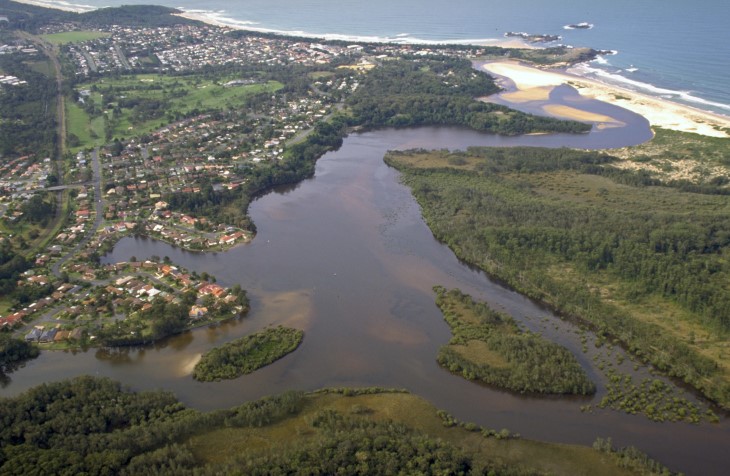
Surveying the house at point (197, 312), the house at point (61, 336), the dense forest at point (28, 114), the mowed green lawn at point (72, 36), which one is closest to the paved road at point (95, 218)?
the dense forest at point (28, 114)

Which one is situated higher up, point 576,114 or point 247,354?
point 576,114

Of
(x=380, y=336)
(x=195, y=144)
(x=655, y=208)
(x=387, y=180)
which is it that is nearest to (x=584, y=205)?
(x=655, y=208)

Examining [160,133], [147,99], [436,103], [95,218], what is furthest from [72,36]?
[95,218]

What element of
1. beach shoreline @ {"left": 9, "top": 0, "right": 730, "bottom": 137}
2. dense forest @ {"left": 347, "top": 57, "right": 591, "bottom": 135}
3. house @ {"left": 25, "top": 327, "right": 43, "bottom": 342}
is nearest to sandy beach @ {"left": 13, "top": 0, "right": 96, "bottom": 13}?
beach shoreline @ {"left": 9, "top": 0, "right": 730, "bottom": 137}

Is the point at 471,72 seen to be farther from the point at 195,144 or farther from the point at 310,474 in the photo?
the point at 310,474

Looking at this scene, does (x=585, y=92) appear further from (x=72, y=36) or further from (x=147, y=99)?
(x=72, y=36)

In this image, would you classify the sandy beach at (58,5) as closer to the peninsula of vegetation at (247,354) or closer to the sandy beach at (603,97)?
the sandy beach at (603,97)

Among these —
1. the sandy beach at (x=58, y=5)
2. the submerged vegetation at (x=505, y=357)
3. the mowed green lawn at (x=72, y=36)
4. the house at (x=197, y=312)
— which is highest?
the sandy beach at (x=58, y=5)
